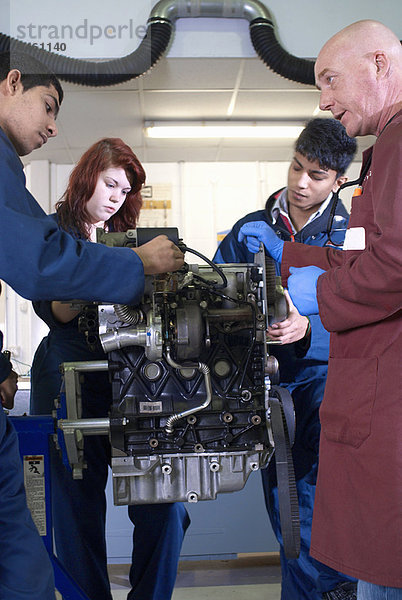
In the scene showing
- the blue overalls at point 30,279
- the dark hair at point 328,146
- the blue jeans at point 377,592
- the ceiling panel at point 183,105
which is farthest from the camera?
the ceiling panel at point 183,105

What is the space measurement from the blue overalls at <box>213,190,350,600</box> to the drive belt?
0.57m

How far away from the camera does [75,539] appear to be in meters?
1.88

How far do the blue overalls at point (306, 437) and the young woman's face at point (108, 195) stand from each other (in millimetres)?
857

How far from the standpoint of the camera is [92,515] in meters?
1.93

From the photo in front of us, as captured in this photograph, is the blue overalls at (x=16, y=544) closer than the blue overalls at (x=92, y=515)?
Yes

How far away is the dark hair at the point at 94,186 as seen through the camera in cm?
221

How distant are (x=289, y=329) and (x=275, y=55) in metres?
3.02

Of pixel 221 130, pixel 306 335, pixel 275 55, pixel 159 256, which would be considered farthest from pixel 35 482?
pixel 221 130

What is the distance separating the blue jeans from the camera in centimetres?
112

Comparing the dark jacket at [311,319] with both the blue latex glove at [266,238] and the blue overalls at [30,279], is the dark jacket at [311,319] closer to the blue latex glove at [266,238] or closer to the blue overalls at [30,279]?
Result: the blue latex glove at [266,238]

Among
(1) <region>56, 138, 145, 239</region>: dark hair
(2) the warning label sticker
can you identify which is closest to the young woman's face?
(1) <region>56, 138, 145, 239</region>: dark hair

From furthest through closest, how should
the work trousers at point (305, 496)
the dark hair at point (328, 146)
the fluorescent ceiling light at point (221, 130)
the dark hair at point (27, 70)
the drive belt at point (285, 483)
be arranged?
the fluorescent ceiling light at point (221, 130)
the dark hair at point (328, 146)
the work trousers at point (305, 496)
the dark hair at point (27, 70)
the drive belt at point (285, 483)

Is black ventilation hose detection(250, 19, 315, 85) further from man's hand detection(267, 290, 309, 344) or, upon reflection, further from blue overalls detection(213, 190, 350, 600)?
man's hand detection(267, 290, 309, 344)

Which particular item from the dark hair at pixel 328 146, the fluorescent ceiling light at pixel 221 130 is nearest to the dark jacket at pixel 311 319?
the dark hair at pixel 328 146
